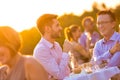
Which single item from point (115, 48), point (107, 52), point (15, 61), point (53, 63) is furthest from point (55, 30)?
point (15, 61)

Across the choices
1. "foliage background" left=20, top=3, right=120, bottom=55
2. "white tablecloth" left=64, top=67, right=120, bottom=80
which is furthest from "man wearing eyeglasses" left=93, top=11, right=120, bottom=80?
"foliage background" left=20, top=3, right=120, bottom=55

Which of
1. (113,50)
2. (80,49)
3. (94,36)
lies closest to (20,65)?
(113,50)

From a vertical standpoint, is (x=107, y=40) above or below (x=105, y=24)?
below

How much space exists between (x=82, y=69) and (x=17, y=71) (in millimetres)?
2550

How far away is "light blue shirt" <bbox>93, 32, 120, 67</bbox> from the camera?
282 inches

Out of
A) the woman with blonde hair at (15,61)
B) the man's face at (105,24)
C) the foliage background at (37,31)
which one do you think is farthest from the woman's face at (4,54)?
the foliage background at (37,31)

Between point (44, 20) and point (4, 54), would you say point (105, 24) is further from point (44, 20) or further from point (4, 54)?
point (4, 54)

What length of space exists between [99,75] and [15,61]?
7.66ft

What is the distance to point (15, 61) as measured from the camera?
4.25 metres

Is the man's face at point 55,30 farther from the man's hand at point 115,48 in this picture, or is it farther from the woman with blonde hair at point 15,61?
the woman with blonde hair at point 15,61

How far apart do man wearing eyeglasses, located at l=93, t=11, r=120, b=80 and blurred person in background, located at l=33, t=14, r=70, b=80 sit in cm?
55

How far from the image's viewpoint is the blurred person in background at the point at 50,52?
7531 millimetres

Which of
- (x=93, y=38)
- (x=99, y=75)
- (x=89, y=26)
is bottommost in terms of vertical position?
(x=93, y=38)

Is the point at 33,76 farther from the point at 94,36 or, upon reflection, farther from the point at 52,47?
the point at 94,36
